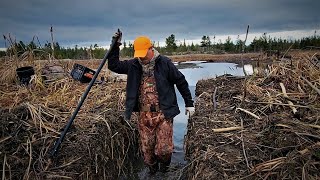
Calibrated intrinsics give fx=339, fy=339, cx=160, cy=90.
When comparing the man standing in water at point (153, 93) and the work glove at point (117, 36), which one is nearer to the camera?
the work glove at point (117, 36)

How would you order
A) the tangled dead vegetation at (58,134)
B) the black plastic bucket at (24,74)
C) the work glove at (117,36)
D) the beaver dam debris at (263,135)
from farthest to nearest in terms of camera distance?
the black plastic bucket at (24,74), the work glove at (117,36), the tangled dead vegetation at (58,134), the beaver dam debris at (263,135)

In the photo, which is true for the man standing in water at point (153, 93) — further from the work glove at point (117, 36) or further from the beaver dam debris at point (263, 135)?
the beaver dam debris at point (263, 135)

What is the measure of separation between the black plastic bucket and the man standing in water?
249cm

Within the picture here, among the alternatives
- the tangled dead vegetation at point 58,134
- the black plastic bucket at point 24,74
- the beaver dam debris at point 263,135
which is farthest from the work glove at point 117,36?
the black plastic bucket at point 24,74

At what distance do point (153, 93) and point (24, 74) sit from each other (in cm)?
302

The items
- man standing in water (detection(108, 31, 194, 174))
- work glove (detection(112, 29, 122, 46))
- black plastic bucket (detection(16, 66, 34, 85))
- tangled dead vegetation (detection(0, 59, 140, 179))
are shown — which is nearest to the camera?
tangled dead vegetation (detection(0, 59, 140, 179))

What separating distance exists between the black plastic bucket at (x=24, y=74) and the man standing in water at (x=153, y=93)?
2.49 meters

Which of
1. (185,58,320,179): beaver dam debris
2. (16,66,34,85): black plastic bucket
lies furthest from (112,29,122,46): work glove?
(16,66,34,85): black plastic bucket

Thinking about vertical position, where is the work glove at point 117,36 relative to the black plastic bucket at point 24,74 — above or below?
above

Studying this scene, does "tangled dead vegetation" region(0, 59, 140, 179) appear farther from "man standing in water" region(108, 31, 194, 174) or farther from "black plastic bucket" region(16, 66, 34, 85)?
"man standing in water" region(108, 31, 194, 174)

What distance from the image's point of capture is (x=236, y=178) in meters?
2.87

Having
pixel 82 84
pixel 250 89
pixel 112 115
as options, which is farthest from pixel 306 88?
pixel 82 84

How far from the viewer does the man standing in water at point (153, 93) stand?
15.7 feet

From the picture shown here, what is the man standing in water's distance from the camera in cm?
479
